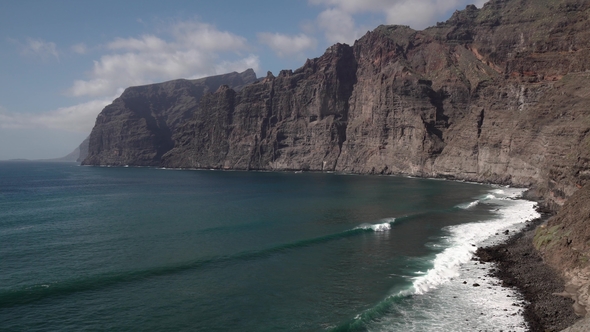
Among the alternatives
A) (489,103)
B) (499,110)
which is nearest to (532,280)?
(499,110)

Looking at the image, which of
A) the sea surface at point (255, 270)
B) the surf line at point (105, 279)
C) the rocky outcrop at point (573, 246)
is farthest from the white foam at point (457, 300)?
the surf line at point (105, 279)

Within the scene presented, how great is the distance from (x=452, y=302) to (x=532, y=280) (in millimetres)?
9158

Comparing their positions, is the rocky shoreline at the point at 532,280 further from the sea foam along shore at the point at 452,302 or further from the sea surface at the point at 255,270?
the sea surface at the point at 255,270

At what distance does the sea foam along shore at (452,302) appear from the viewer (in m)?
27.7

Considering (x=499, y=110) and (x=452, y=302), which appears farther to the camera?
(x=499, y=110)

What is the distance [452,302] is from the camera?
1236 inches

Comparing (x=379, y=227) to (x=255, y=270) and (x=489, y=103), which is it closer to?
(x=255, y=270)

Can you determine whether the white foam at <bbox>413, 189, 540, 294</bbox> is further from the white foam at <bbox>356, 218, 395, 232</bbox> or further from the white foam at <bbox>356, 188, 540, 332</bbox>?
the white foam at <bbox>356, 218, 395, 232</bbox>

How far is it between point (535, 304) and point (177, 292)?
29.4 m

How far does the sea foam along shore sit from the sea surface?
0.14 meters

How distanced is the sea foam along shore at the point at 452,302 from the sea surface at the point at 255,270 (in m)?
0.14

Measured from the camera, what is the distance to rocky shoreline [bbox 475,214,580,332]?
27109mm

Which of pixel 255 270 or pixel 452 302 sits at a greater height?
pixel 255 270

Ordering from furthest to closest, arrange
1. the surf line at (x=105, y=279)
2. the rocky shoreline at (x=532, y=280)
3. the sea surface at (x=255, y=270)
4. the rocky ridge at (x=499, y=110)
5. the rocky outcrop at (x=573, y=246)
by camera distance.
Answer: the rocky ridge at (x=499, y=110) → the surf line at (x=105, y=279) → the rocky outcrop at (x=573, y=246) → the sea surface at (x=255, y=270) → the rocky shoreline at (x=532, y=280)
